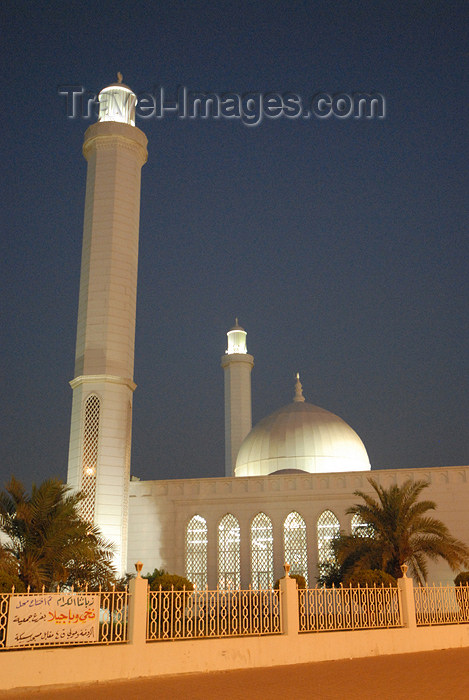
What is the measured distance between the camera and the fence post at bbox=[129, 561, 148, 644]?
10.2 m

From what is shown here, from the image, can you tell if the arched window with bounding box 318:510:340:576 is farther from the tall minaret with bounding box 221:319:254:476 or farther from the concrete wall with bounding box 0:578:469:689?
the concrete wall with bounding box 0:578:469:689

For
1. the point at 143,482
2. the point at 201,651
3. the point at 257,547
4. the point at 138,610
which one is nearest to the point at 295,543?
the point at 257,547

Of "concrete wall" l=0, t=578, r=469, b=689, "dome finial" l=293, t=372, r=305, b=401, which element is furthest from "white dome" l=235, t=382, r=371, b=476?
"concrete wall" l=0, t=578, r=469, b=689

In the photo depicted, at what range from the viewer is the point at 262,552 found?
24953 mm

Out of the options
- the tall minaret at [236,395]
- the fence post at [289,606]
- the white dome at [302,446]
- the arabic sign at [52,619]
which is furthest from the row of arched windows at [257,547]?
the arabic sign at [52,619]

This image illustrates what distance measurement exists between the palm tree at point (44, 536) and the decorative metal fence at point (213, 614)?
3.53 metres

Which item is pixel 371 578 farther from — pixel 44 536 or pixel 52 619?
pixel 52 619

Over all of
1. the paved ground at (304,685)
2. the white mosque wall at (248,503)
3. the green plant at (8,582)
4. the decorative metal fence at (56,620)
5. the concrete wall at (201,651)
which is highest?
the white mosque wall at (248,503)

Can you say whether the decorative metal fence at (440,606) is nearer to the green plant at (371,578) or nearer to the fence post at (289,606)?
the green plant at (371,578)

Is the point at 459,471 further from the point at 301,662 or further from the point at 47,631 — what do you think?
the point at 47,631

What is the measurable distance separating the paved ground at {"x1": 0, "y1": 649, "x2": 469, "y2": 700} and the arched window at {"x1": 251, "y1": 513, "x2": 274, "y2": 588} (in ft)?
44.6

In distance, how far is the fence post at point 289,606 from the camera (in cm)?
1146

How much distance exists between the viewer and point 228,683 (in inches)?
375

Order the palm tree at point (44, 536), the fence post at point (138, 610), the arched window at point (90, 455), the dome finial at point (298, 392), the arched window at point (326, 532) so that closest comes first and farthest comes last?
the fence post at point (138, 610)
the palm tree at point (44, 536)
the arched window at point (90, 455)
the arched window at point (326, 532)
the dome finial at point (298, 392)
